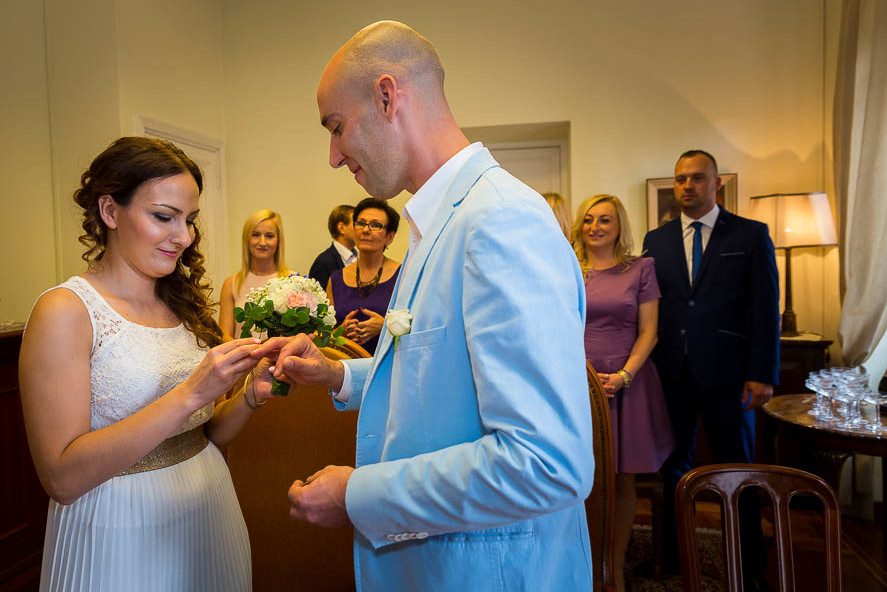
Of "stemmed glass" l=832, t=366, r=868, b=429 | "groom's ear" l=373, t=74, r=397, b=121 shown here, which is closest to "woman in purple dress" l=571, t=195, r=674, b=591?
"stemmed glass" l=832, t=366, r=868, b=429

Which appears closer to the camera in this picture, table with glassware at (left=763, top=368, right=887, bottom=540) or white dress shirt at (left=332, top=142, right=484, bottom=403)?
white dress shirt at (left=332, top=142, right=484, bottom=403)

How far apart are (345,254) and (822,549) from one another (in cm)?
381

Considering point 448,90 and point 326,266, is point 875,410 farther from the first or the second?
point 448,90

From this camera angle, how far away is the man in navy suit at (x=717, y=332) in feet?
9.62

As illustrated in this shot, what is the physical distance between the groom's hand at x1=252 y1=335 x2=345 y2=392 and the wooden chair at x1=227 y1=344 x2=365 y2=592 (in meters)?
0.36

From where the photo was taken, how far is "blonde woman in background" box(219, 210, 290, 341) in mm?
4320

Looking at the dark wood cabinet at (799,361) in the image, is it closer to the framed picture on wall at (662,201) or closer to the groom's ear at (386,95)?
the framed picture on wall at (662,201)

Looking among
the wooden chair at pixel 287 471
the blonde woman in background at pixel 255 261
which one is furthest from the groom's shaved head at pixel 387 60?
the blonde woman in background at pixel 255 261

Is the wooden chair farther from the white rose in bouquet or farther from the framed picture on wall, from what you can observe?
the framed picture on wall

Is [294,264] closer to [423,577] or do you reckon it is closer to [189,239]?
[189,239]

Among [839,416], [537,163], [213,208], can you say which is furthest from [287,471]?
[537,163]

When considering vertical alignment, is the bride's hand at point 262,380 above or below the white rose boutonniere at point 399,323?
below

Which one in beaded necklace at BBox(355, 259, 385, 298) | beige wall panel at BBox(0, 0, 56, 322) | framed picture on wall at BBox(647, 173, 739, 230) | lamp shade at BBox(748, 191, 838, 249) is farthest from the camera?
framed picture on wall at BBox(647, 173, 739, 230)

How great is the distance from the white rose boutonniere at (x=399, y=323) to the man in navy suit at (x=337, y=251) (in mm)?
3630
